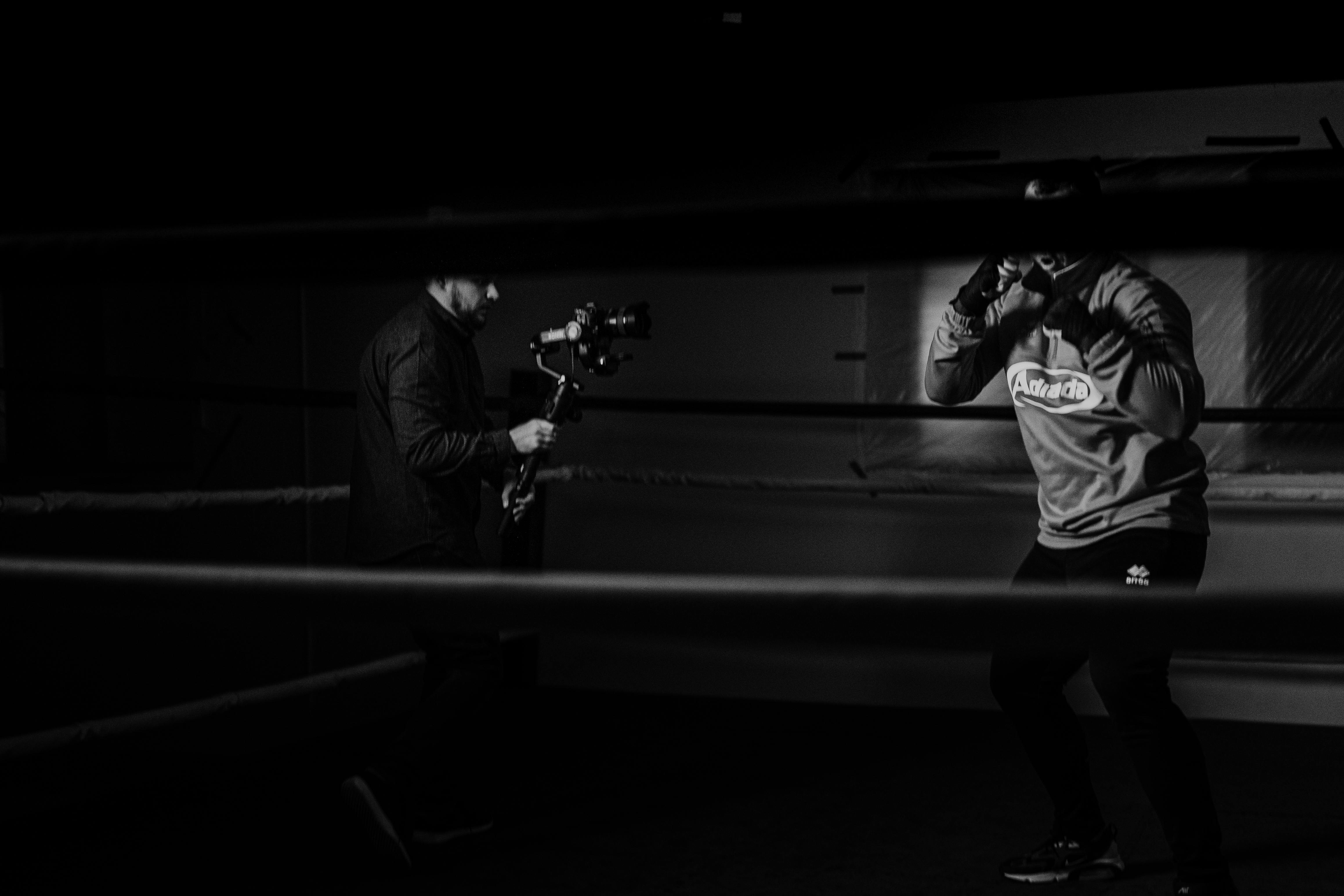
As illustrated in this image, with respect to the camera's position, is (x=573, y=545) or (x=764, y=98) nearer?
(x=764, y=98)

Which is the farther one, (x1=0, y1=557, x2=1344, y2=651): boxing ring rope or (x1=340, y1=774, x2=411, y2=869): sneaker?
(x1=340, y1=774, x2=411, y2=869): sneaker

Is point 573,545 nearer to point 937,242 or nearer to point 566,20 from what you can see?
point 566,20

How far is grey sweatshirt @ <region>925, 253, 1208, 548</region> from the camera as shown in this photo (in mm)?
1753

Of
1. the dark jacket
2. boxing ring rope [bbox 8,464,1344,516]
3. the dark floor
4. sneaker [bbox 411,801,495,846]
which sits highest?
the dark jacket

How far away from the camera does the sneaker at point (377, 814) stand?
1.97 meters

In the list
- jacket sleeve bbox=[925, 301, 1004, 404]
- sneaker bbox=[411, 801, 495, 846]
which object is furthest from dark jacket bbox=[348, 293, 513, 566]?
jacket sleeve bbox=[925, 301, 1004, 404]

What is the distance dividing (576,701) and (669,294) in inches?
51.8

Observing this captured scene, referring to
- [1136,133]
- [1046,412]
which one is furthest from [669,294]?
[1046,412]

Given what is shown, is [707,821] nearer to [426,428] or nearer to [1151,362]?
[426,428]

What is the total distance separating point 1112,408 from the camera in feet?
6.00

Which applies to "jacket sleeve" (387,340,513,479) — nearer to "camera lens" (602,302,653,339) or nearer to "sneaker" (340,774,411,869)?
"camera lens" (602,302,653,339)

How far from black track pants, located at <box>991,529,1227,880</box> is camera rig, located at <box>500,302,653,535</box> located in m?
0.83

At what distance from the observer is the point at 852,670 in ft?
12.7

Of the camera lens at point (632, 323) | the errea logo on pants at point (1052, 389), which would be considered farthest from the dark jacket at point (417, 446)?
the errea logo on pants at point (1052, 389)
